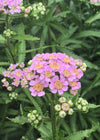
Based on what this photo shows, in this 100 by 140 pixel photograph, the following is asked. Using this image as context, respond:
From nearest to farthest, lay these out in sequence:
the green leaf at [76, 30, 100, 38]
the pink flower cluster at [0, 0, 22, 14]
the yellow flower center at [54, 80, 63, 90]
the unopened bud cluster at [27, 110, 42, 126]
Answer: the yellow flower center at [54, 80, 63, 90] < the unopened bud cluster at [27, 110, 42, 126] < the pink flower cluster at [0, 0, 22, 14] < the green leaf at [76, 30, 100, 38]

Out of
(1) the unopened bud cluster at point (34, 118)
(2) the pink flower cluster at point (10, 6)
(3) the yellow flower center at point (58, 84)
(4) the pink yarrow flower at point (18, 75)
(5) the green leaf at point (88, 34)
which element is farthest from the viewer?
(5) the green leaf at point (88, 34)

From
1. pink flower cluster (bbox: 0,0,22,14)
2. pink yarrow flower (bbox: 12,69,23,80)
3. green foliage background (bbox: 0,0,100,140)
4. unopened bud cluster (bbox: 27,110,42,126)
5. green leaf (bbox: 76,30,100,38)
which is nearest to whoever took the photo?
unopened bud cluster (bbox: 27,110,42,126)

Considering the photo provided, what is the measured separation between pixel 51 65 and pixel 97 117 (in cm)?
265

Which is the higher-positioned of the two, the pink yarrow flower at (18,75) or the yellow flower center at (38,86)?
the pink yarrow flower at (18,75)

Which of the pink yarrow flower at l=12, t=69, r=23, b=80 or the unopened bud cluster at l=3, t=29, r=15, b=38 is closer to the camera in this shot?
the pink yarrow flower at l=12, t=69, r=23, b=80

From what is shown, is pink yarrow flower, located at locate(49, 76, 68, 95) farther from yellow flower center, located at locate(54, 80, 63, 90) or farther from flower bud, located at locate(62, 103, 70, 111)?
flower bud, located at locate(62, 103, 70, 111)

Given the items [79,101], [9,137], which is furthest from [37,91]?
[9,137]

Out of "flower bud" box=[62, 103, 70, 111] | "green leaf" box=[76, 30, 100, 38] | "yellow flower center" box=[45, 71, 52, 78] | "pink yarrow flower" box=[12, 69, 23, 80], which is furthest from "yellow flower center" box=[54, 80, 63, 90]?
"green leaf" box=[76, 30, 100, 38]

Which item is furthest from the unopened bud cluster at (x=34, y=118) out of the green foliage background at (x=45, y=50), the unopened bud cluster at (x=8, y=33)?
the unopened bud cluster at (x=8, y=33)

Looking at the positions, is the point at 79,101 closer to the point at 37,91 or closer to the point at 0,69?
the point at 37,91

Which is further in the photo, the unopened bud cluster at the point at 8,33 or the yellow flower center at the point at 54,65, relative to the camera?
the unopened bud cluster at the point at 8,33

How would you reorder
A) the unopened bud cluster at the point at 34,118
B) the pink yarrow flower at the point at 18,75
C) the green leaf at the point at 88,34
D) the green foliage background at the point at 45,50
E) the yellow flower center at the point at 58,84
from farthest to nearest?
1. the green leaf at the point at 88,34
2. the green foliage background at the point at 45,50
3. the pink yarrow flower at the point at 18,75
4. the unopened bud cluster at the point at 34,118
5. the yellow flower center at the point at 58,84

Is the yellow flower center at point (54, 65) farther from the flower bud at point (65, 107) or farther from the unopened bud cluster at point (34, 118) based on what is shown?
the unopened bud cluster at point (34, 118)

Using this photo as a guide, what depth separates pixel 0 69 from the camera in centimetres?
331
